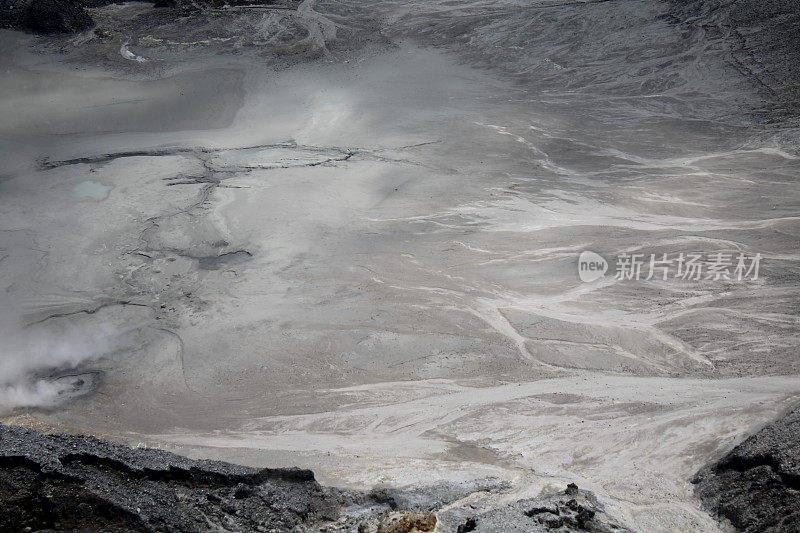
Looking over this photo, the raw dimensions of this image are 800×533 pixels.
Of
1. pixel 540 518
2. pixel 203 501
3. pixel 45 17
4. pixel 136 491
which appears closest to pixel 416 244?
pixel 540 518

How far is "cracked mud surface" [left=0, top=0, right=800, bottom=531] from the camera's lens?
6.51 m

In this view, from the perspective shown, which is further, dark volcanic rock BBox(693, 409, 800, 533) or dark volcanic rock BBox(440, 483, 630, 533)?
dark volcanic rock BBox(693, 409, 800, 533)

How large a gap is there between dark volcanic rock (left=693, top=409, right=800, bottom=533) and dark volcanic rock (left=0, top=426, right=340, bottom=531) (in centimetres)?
287

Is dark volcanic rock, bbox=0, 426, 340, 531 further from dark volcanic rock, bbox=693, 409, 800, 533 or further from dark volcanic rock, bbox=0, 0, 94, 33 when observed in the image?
dark volcanic rock, bbox=0, 0, 94, 33

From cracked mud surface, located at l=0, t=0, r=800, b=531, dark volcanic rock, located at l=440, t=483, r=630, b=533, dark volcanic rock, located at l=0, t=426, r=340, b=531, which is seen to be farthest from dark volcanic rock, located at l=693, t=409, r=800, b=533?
dark volcanic rock, located at l=0, t=426, r=340, b=531

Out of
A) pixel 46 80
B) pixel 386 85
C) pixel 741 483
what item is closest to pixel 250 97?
pixel 386 85

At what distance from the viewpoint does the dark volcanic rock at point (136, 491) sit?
4414 millimetres

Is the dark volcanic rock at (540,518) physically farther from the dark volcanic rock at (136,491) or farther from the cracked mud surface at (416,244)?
the dark volcanic rock at (136,491)

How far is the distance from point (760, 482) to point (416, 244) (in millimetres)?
4931

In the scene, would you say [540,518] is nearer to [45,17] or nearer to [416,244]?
[416,244]

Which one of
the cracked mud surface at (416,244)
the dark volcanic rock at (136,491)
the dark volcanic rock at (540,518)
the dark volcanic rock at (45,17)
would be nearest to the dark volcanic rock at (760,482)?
the cracked mud surface at (416,244)

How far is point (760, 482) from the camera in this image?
17.3 feet

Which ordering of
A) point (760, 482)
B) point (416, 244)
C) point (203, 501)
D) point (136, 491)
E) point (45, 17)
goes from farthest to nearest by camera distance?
point (45, 17) < point (416, 244) < point (760, 482) < point (203, 501) < point (136, 491)

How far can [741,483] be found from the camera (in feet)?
17.7
